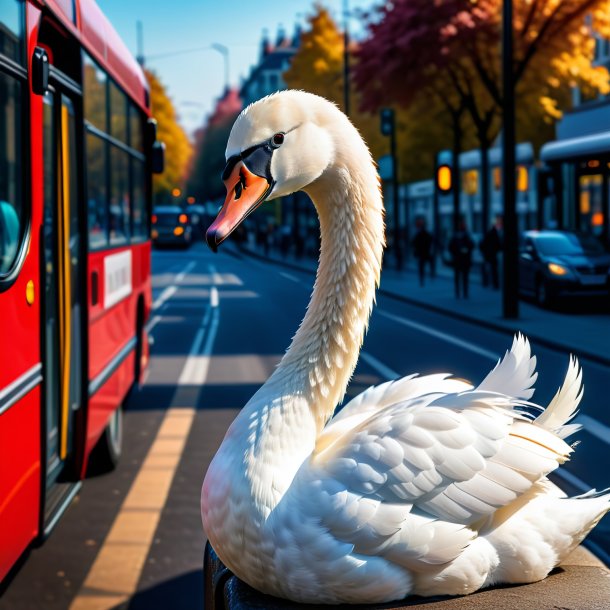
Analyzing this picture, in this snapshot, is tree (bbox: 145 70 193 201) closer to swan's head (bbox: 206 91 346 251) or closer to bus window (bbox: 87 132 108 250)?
bus window (bbox: 87 132 108 250)

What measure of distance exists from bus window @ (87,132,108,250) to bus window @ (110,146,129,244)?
367 mm

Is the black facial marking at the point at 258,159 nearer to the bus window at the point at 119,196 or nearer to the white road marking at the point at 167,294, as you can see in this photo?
the bus window at the point at 119,196

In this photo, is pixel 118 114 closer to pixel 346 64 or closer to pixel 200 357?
pixel 200 357

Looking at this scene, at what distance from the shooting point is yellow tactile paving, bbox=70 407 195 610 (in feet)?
17.1

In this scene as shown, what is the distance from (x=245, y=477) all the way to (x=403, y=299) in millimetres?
24282

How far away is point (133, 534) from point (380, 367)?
7.70 metres

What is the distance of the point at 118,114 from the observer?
28.3 ft

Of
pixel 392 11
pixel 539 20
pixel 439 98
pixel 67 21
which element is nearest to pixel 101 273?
pixel 67 21

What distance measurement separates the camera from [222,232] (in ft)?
8.03

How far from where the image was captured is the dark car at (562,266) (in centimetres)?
2180

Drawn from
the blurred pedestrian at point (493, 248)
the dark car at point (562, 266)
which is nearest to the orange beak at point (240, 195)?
the dark car at point (562, 266)

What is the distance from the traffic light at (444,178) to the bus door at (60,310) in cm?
1247

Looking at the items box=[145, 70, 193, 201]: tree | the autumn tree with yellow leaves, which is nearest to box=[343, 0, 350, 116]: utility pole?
the autumn tree with yellow leaves

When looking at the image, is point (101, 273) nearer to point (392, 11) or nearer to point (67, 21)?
point (67, 21)
